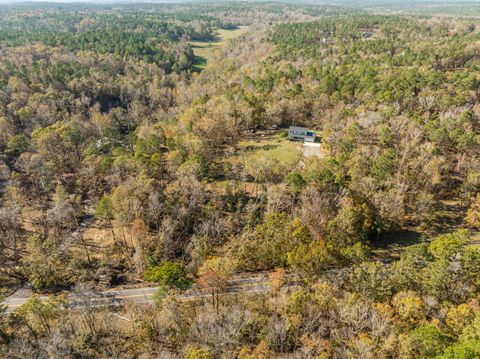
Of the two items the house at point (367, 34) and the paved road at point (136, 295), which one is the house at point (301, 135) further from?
the house at point (367, 34)

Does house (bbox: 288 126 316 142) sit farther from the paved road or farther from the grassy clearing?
the paved road

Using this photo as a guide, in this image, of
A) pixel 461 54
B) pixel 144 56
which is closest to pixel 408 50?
pixel 461 54

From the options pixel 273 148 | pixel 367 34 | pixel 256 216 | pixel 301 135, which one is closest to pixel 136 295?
pixel 256 216

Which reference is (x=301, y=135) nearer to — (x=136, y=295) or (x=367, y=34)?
(x=136, y=295)

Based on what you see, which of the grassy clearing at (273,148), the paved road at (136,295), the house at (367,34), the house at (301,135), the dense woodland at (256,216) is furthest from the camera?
the house at (367,34)

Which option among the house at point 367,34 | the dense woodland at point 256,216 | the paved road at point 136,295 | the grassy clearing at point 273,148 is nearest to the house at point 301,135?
the grassy clearing at point 273,148

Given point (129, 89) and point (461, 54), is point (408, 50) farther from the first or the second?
point (129, 89)
